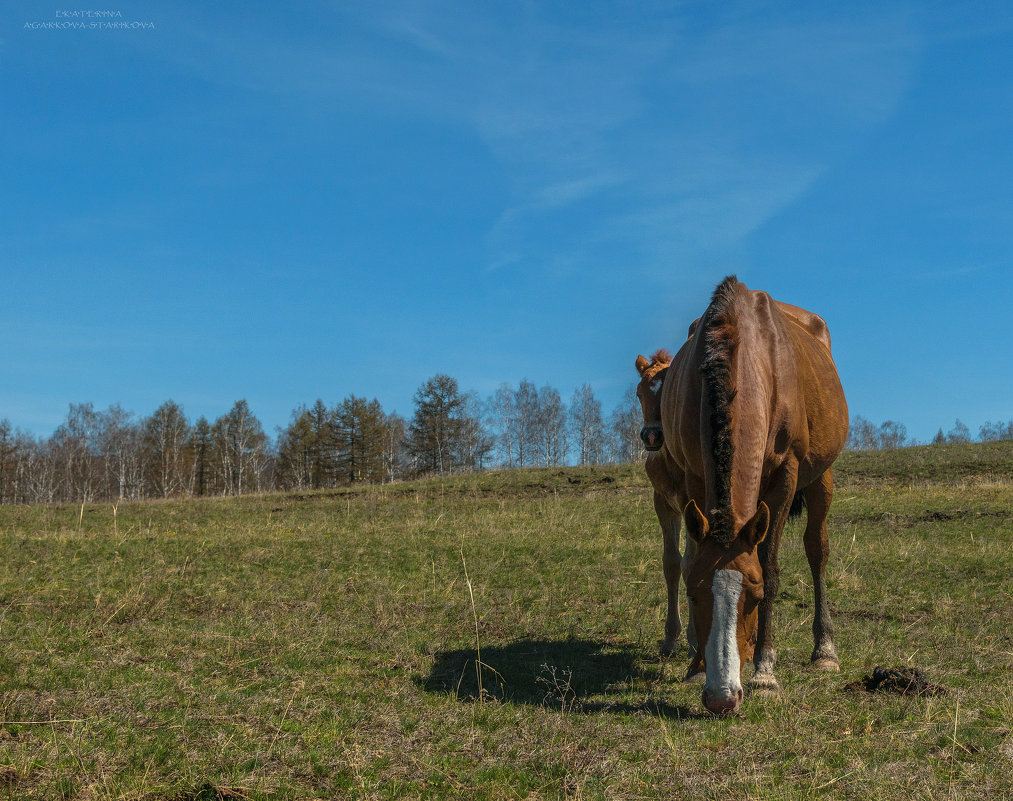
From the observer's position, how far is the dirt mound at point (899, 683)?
547 cm

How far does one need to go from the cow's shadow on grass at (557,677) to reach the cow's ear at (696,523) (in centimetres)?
130

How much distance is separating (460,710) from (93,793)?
2408 mm

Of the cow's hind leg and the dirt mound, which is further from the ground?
the cow's hind leg

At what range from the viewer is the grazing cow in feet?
15.5

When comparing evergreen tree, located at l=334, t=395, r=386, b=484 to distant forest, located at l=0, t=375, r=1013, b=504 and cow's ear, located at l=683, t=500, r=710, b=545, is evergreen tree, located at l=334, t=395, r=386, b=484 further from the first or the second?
cow's ear, located at l=683, t=500, r=710, b=545

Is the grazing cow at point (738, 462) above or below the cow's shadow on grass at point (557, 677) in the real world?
above

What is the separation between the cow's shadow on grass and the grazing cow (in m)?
0.51

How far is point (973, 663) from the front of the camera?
637 cm


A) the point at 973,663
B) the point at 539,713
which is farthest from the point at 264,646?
the point at 973,663

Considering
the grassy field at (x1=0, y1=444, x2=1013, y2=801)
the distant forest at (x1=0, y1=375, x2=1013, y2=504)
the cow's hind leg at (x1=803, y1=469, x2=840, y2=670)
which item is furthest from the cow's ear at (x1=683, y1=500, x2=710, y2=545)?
the distant forest at (x1=0, y1=375, x2=1013, y2=504)

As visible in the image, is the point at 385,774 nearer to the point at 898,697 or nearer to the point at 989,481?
the point at 898,697

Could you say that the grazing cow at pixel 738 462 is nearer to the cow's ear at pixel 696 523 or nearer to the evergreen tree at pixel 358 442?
the cow's ear at pixel 696 523

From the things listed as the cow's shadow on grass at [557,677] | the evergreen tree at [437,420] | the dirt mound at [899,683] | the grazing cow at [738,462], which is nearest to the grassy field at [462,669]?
the cow's shadow on grass at [557,677]

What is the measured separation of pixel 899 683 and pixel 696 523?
2.25m
